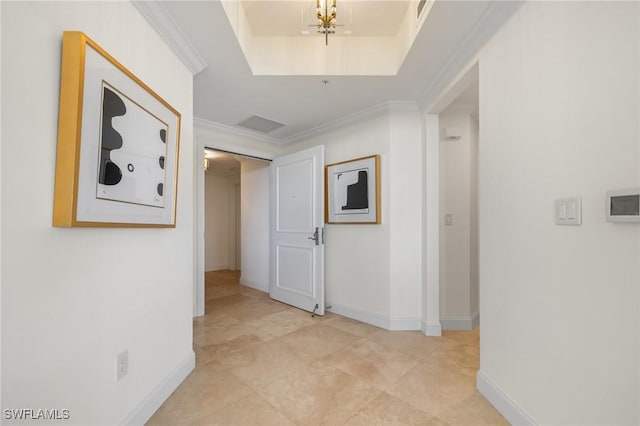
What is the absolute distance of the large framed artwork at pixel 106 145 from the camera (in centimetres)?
Result: 97

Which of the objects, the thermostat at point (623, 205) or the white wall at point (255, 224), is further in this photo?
the white wall at point (255, 224)

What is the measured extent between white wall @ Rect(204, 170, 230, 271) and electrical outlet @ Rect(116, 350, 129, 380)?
210 inches

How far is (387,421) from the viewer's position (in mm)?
1499

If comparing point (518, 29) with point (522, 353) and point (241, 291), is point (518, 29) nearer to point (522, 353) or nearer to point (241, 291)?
point (522, 353)

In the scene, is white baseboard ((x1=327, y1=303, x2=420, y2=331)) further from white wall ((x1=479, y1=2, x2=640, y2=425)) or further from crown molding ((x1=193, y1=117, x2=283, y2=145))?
crown molding ((x1=193, y1=117, x2=283, y2=145))

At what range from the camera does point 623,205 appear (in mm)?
933

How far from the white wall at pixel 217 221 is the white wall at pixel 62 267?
16.8ft

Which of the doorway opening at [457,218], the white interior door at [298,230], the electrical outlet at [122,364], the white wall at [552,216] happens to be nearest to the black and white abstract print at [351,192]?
the white interior door at [298,230]

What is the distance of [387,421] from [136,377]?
139 cm

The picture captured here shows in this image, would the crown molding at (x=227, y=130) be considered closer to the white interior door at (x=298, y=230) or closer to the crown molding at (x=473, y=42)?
the white interior door at (x=298, y=230)

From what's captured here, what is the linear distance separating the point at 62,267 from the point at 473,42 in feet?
8.36

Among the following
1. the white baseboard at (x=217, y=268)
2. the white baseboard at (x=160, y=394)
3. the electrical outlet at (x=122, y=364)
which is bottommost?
the white baseboard at (x=217, y=268)

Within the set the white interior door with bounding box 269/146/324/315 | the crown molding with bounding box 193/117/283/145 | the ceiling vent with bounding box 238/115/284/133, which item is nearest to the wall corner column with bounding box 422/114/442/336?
the white interior door with bounding box 269/146/324/315

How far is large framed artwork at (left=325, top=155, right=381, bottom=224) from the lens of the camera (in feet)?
9.59
